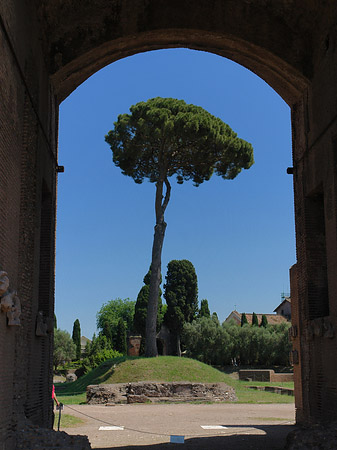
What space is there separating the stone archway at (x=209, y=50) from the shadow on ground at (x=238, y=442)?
0.71 meters

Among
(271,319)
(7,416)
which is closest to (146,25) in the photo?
(7,416)

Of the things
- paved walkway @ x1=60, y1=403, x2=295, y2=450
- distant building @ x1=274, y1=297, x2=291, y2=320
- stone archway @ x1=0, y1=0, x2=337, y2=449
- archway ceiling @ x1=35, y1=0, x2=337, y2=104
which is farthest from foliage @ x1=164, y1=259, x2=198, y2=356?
archway ceiling @ x1=35, y1=0, x2=337, y2=104

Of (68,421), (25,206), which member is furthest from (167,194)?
(25,206)

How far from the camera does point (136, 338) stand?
3164 cm

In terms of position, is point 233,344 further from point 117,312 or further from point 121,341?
point 117,312

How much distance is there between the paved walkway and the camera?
9609 millimetres

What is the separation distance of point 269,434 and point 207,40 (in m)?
7.56

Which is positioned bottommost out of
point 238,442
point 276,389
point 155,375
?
point 276,389

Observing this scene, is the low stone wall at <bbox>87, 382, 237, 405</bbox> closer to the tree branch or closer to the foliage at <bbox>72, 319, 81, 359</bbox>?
the tree branch

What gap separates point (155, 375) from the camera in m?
22.0

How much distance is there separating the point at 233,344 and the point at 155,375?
14918mm

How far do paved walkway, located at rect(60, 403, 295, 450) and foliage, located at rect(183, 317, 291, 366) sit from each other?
17611 mm

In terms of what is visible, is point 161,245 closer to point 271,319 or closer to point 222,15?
point 222,15

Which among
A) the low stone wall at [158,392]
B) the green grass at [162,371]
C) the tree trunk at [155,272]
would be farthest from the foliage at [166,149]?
the low stone wall at [158,392]
